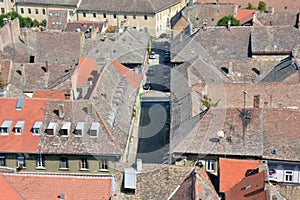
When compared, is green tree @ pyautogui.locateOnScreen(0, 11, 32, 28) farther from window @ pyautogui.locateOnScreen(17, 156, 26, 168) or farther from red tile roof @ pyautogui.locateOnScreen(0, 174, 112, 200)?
red tile roof @ pyautogui.locateOnScreen(0, 174, 112, 200)

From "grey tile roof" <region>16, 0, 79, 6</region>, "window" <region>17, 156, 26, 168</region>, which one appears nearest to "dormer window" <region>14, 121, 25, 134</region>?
"window" <region>17, 156, 26, 168</region>

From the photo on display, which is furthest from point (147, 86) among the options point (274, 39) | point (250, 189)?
point (250, 189)

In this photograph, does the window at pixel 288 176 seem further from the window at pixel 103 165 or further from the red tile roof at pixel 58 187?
the red tile roof at pixel 58 187

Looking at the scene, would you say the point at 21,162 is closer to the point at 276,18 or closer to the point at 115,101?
the point at 115,101

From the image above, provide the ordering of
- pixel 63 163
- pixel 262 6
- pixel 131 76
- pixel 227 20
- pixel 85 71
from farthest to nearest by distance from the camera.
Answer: pixel 262 6, pixel 227 20, pixel 131 76, pixel 85 71, pixel 63 163

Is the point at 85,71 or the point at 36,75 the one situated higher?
the point at 85,71

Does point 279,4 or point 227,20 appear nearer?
point 227,20
